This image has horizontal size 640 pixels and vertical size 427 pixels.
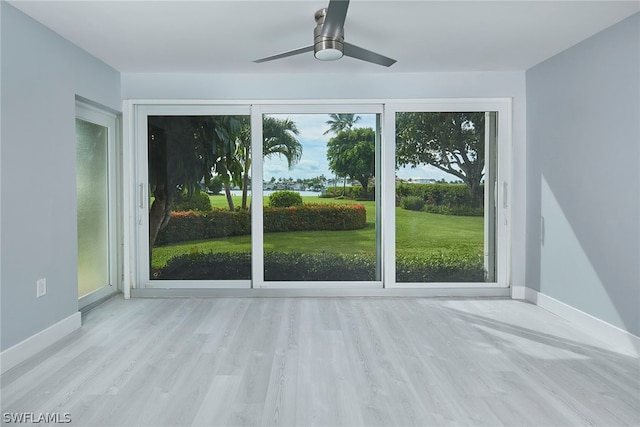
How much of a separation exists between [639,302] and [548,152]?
5.19 ft

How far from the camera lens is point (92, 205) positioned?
13.6 ft

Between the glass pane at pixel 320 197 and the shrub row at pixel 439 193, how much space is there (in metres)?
0.35

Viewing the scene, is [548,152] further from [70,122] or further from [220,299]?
[70,122]

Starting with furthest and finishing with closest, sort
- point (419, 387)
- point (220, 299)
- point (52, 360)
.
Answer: point (220, 299), point (52, 360), point (419, 387)

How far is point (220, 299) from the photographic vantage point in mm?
4406

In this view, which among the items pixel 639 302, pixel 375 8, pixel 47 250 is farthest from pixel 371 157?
pixel 47 250

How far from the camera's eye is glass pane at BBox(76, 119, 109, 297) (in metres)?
3.93

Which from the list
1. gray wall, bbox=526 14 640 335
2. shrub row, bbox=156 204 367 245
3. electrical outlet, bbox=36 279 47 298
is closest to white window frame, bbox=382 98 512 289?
gray wall, bbox=526 14 640 335

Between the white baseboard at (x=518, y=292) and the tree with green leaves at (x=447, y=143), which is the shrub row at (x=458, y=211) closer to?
the tree with green leaves at (x=447, y=143)

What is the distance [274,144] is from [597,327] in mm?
3307

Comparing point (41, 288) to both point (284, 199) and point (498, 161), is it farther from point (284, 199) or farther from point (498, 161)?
point (498, 161)

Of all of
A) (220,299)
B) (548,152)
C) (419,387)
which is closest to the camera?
(419,387)

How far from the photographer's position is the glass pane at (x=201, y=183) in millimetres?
4535

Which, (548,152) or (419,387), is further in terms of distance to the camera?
(548,152)
